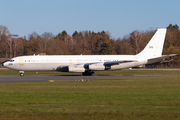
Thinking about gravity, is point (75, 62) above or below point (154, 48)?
below

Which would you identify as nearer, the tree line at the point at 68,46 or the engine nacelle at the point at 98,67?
the engine nacelle at the point at 98,67

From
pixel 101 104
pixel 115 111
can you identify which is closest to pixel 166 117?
pixel 115 111

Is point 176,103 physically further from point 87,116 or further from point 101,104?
point 87,116

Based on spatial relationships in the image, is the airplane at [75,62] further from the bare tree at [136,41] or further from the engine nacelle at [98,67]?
the bare tree at [136,41]

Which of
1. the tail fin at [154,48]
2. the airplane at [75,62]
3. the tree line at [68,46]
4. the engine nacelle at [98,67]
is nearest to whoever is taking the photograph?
the engine nacelle at [98,67]

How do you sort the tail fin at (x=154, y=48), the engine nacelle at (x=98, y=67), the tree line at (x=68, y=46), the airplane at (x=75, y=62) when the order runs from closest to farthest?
1. the engine nacelle at (x=98, y=67)
2. the airplane at (x=75, y=62)
3. the tail fin at (x=154, y=48)
4. the tree line at (x=68, y=46)

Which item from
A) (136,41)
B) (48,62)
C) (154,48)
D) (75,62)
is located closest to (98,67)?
(75,62)

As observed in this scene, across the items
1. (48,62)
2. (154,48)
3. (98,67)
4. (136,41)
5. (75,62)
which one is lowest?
(98,67)

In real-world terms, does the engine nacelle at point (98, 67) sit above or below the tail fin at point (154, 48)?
below

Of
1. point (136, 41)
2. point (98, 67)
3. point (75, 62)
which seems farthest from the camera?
point (136, 41)

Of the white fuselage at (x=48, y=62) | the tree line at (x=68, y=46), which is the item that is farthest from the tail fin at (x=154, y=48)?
the tree line at (x=68, y=46)

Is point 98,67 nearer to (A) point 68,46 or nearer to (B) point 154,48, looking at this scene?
(B) point 154,48

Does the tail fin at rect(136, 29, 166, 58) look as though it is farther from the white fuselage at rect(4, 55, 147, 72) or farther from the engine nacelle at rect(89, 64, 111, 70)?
the engine nacelle at rect(89, 64, 111, 70)

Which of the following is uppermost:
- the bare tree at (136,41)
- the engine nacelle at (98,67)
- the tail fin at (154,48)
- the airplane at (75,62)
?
the bare tree at (136,41)
